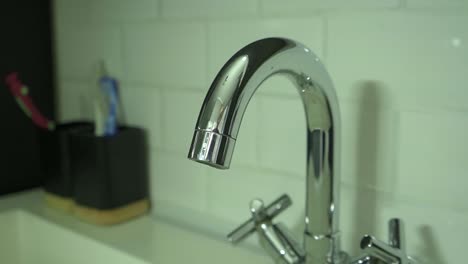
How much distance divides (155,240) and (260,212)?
257mm

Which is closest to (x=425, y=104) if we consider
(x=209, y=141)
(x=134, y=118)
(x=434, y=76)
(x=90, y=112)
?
(x=434, y=76)

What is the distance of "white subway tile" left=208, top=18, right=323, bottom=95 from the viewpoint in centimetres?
68

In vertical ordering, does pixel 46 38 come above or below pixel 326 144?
above

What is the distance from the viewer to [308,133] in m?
0.57

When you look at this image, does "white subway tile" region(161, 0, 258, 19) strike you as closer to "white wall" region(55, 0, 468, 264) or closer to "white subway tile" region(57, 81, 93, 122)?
"white wall" region(55, 0, 468, 264)

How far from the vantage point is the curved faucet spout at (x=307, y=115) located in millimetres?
402

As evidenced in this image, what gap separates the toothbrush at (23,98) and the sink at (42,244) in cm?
18

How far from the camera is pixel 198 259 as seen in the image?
746mm

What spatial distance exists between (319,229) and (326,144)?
A: 0.10m

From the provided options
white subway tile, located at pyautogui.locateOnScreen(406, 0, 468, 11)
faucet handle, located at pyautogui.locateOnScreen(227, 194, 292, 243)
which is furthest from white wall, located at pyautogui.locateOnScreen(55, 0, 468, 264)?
faucet handle, located at pyautogui.locateOnScreen(227, 194, 292, 243)

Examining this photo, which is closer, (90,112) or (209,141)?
(209,141)

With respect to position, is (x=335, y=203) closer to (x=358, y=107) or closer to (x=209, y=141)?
(x=358, y=107)

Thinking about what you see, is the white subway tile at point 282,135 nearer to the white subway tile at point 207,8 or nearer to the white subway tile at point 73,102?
the white subway tile at point 207,8

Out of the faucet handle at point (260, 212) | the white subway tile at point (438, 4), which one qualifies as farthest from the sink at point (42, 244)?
the white subway tile at point (438, 4)
